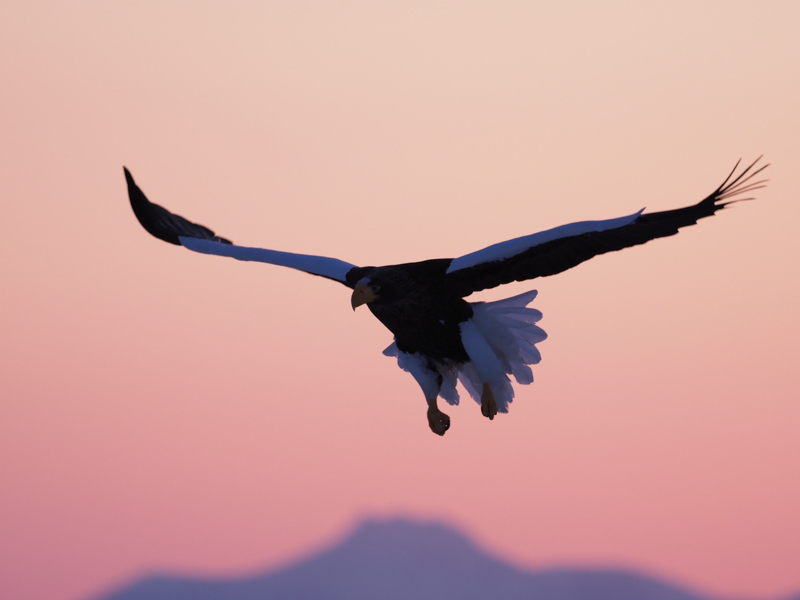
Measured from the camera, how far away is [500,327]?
26.3 ft

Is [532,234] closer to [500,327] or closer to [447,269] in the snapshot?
[447,269]

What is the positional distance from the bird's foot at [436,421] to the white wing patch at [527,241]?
55.4 inches

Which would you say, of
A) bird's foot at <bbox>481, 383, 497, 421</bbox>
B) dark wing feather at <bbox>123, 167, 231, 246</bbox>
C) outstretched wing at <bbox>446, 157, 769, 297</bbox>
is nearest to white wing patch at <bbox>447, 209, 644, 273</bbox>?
outstretched wing at <bbox>446, 157, 769, 297</bbox>

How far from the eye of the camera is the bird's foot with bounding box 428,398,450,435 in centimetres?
798

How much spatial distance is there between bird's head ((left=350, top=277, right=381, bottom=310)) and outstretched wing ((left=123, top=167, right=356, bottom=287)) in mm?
650

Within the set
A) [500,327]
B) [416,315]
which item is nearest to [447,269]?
[416,315]

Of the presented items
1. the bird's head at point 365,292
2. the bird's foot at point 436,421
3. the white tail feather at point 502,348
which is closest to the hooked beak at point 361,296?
the bird's head at point 365,292

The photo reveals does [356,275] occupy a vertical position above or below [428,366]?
above

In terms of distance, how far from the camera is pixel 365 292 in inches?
287

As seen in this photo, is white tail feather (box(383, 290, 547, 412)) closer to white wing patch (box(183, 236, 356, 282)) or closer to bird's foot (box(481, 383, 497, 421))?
bird's foot (box(481, 383, 497, 421))

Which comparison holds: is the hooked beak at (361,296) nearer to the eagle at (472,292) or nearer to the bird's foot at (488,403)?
the eagle at (472,292)

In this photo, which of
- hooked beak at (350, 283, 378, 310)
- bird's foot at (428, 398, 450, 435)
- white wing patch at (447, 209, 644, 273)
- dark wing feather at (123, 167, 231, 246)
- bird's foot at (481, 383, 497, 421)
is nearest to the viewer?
white wing patch at (447, 209, 644, 273)

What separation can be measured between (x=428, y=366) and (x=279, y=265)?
155 centimetres

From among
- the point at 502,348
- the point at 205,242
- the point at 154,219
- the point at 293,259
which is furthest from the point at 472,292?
the point at 154,219
